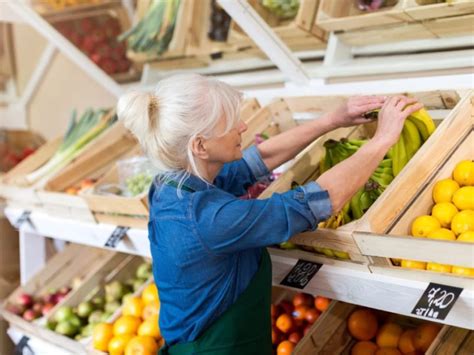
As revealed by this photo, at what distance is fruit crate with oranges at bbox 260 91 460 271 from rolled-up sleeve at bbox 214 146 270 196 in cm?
7

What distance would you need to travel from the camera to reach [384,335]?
2.02 metres

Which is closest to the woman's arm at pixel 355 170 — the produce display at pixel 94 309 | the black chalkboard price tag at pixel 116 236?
the black chalkboard price tag at pixel 116 236

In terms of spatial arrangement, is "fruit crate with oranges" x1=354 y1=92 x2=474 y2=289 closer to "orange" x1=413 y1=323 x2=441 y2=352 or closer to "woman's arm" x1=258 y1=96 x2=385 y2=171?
"woman's arm" x1=258 y1=96 x2=385 y2=171

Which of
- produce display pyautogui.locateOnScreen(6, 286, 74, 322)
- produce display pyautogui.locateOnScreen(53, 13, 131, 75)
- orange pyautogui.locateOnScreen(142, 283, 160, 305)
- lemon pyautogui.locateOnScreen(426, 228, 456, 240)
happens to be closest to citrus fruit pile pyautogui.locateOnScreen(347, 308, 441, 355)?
lemon pyautogui.locateOnScreen(426, 228, 456, 240)

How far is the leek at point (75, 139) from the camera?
332 centimetres

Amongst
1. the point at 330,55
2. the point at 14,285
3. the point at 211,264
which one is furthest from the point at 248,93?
the point at 14,285

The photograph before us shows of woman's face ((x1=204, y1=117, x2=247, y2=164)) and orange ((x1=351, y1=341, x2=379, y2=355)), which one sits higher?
woman's face ((x1=204, y1=117, x2=247, y2=164))

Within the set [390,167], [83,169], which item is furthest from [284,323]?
[83,169]

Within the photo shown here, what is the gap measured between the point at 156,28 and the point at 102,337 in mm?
1768

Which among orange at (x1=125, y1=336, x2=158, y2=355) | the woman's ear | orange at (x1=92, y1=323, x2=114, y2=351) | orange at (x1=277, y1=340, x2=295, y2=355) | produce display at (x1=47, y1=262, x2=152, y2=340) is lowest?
produce display at (x1=47, y1=262, x2=152, y2=340)

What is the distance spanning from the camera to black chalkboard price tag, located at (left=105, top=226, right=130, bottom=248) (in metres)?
2.41

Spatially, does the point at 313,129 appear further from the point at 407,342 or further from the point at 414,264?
the point at 407,342

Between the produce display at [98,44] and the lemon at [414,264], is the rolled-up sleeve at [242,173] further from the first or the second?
the produce display at [98,44]

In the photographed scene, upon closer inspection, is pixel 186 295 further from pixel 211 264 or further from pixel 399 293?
pixel 399 293
